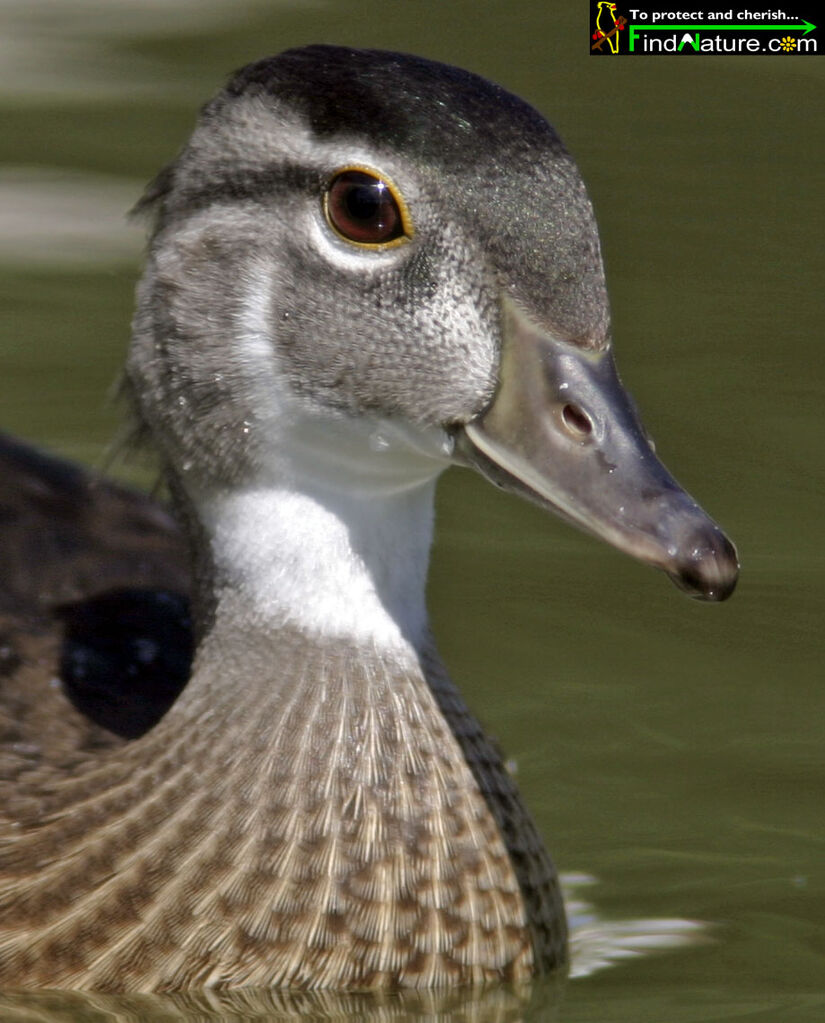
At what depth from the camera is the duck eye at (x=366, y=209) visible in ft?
12.2

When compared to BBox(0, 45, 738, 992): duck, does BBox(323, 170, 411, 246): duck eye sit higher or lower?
higher

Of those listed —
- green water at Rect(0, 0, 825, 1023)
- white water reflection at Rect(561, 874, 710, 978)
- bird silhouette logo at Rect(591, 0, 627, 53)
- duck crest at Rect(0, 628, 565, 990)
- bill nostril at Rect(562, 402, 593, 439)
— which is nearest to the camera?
bill nostril at Rect(562, 402, 593, 439)

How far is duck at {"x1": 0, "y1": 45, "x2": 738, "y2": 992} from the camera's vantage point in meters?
3.68

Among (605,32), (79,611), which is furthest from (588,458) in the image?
(605,32)

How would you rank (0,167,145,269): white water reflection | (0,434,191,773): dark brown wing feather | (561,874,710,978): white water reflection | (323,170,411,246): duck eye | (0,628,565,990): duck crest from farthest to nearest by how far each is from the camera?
1. (0,167,145,269): white water reflection
2. (0,434,191,773): dark brown wing feather
3. (561,874,710,978): white water reflection
4. (0,628,565,990): duck crest
5. (323,170,411,246): duck eye

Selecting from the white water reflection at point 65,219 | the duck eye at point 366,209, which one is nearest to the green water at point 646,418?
the white water reflection at point 65,219

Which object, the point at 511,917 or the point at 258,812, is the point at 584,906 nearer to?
the point at 511,917

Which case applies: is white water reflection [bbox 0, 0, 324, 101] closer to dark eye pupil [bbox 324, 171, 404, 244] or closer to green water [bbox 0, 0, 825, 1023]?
green water [bbox 0, 0, 825, 1023]

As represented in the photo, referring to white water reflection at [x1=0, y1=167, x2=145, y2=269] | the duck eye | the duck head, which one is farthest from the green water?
the duck eye

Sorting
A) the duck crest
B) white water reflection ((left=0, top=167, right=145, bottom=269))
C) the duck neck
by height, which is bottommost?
the duck crest

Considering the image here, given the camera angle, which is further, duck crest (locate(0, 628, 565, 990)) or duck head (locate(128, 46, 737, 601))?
duck crest (locate(0, 628, 565, 990))

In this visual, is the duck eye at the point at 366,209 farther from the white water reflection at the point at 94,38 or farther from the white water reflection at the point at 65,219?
the white water reflection at the point at 94,38

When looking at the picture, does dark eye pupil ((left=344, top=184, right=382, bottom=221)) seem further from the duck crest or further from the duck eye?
the duck crest

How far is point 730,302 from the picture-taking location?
6.88 metres
